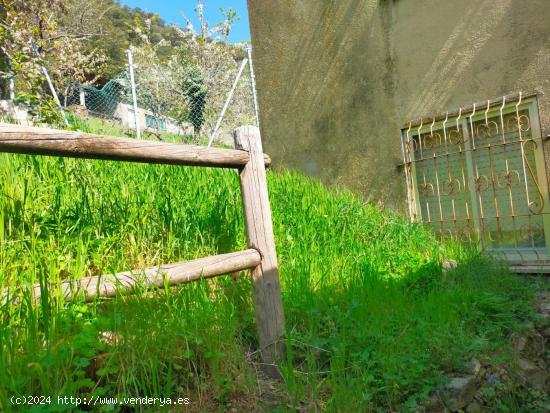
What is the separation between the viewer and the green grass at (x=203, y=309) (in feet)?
5.74

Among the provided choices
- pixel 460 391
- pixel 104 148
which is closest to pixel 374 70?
pixel 460 391

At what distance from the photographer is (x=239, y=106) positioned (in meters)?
13.6

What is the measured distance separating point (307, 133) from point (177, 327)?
496 centimetres

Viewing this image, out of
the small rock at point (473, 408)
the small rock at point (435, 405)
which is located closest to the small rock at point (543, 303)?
the small rock at point (473, 408)

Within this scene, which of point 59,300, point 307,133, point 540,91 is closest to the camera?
point 59,300

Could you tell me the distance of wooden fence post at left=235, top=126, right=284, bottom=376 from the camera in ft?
7.76

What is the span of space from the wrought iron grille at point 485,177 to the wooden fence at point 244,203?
3344mm

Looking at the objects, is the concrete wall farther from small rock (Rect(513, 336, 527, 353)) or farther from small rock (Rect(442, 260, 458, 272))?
small rock (Rect(513, 336, 527, 353))

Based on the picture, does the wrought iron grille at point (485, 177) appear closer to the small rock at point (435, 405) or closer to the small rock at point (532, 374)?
the small rock at point (532, 374)

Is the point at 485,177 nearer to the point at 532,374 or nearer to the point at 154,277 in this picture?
the point at 532,374

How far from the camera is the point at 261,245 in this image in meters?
2.44

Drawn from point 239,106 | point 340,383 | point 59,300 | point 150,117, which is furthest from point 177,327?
point 239,106

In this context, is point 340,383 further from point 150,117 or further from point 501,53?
point 150,117

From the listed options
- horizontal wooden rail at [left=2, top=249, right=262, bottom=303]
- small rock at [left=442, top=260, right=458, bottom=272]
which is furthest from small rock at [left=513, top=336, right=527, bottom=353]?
horizontal wooden rail at [left=2, top=249, right=262, bottom=303]
